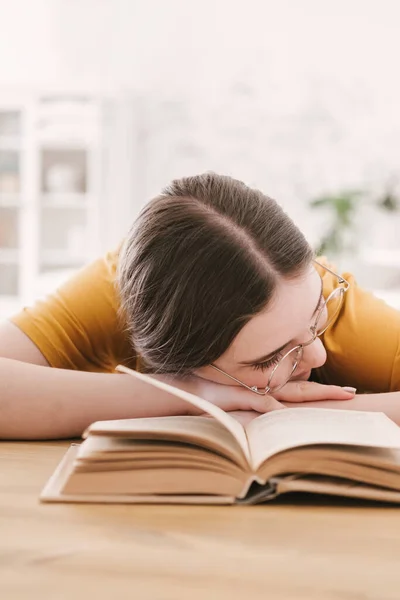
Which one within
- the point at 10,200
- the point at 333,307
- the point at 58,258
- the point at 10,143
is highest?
the point at 10,143

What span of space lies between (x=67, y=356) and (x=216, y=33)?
462 cm

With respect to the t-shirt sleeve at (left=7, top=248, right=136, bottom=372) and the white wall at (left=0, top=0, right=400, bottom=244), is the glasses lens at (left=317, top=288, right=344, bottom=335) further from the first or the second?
the white wall at (left=0, top=0, right=400, bottom=244)

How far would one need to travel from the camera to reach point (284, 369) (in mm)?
1099

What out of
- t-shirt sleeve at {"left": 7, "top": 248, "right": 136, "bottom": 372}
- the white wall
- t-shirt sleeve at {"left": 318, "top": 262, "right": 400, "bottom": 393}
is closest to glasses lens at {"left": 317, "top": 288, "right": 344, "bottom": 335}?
t-shirt sleeve at {"left": 318, "top": 262, "right": 400, "bottom": 393}

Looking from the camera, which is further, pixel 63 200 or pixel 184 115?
pixel 184 115

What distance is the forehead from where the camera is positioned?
40.3 inches

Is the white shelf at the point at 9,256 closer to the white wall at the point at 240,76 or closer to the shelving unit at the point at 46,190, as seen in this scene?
the shelving unit at the point at 46,190

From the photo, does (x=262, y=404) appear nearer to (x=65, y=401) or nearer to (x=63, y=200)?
(x=65, y=401)

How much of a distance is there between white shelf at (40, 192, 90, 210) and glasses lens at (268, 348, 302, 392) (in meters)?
4.37

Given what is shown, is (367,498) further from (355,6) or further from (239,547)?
(355,6)

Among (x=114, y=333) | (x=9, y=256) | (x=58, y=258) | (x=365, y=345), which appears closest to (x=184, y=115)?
(x=58, y=258)

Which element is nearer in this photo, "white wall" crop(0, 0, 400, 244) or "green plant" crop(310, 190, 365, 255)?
"green plant" crop(310, 190, 365, 255)

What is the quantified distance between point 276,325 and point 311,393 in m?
0.16

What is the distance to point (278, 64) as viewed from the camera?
5289 millimetres
